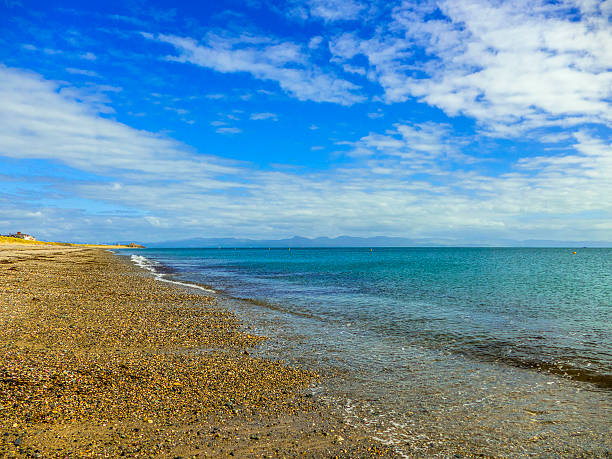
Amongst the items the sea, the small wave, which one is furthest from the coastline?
the small wave

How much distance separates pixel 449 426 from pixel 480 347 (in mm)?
8715

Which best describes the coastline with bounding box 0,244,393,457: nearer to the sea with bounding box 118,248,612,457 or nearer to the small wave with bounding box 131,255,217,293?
the sea with bounding box 118,248,612,457

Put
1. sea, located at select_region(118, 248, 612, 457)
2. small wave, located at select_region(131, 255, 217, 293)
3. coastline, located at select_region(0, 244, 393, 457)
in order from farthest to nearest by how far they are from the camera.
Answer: small wave, located at select_region(131, 255, 217, 293) < sea, located at select_region(118, 248, 612, 457) < coastline, located at select_region(0, 244, 393, 457)

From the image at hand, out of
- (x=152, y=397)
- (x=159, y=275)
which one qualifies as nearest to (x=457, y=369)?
(x=152, y=397)

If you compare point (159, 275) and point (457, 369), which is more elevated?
point (457, 369)

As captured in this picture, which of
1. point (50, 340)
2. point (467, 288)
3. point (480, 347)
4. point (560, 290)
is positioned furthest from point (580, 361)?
point (560, 290)

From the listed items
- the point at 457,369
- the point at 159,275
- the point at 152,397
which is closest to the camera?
the point at 152,397

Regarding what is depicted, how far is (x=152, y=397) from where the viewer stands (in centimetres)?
938

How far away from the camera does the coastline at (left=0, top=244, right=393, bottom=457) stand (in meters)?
7.38

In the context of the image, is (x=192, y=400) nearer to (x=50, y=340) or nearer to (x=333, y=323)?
(x=50, y=340)

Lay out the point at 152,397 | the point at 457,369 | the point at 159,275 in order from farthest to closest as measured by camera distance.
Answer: the point at 159,275, the point at 457,369, the point at 152,397

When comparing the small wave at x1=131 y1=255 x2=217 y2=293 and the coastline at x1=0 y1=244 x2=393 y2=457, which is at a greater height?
the coastline at x1=0 y1=244 x2=393 y2=457

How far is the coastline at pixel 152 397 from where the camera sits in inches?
290

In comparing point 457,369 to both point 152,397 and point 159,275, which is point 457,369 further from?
point 159,275
